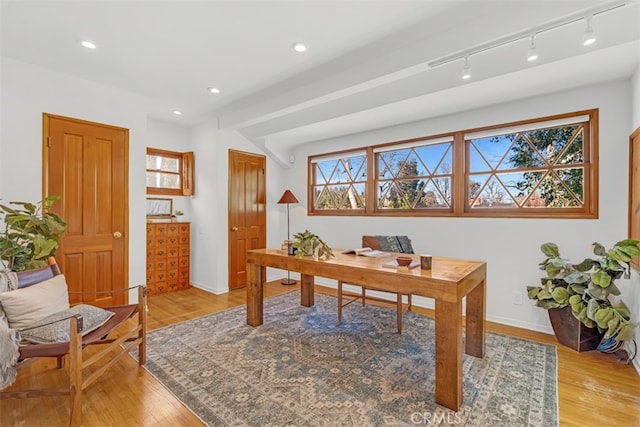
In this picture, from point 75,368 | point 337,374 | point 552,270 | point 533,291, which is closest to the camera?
point 75,368

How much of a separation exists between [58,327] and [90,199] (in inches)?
70.3

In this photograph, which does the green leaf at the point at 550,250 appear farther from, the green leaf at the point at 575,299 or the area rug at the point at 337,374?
the area rug at the point at 337,374

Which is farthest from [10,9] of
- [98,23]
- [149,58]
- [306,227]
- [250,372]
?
[306,227]

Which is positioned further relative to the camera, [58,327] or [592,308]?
[592,308]

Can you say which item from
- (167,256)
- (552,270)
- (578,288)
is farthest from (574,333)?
(167,256)

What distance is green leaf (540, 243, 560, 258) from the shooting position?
2681mm

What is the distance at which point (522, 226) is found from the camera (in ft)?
9.97

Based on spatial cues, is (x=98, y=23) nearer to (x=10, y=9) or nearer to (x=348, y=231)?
(x=10, y=9)

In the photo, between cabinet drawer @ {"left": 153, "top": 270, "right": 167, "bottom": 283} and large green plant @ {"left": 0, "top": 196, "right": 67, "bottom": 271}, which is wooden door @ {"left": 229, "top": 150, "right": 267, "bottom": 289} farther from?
large green plant @ {"left": 0, "top": 196, "right": 67, "bottom": 271}

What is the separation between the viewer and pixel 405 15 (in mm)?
2027

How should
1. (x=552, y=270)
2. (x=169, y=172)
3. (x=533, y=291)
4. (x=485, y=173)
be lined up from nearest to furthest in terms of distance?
(x=552, y=270) → (x=533, y=291) → (x=485, y=173) → (x=169, y=172)

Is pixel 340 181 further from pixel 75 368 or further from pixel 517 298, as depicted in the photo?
pixel 75 368

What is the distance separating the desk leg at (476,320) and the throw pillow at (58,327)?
275cm

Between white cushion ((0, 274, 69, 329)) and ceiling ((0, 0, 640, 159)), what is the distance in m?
1.93
